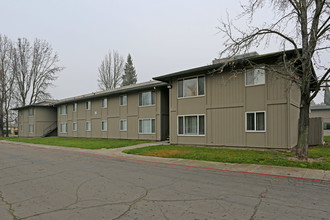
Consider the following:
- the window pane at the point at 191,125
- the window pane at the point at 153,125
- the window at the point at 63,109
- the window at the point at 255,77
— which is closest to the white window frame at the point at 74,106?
the window at the point at 63,109

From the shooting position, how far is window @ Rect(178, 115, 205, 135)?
628 inches

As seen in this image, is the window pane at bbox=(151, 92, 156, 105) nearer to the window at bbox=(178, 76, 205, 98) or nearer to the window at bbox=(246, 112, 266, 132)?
the window at bbox=(178, 76, 205, 98)

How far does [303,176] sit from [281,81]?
22.8ft

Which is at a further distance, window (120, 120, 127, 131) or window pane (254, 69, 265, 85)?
window (120, 120, 127, 131)

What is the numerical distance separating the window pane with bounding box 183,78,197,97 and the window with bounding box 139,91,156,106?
15.6 ft

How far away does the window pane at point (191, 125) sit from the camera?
53.6 feet

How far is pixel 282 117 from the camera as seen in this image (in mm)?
12531

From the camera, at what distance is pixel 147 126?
21406 millimetres

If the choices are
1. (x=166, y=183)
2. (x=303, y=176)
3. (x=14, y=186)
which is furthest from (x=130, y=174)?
(x=303, y=176)

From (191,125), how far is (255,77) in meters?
5.68

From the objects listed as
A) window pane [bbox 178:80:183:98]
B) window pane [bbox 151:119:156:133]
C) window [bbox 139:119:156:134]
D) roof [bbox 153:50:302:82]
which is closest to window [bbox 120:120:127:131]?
window [bbox 139:119:156:134]

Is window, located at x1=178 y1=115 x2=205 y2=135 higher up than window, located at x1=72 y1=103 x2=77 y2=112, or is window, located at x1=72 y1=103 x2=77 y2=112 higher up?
window, located at x1=72 y1=103 x2=77 y2=112

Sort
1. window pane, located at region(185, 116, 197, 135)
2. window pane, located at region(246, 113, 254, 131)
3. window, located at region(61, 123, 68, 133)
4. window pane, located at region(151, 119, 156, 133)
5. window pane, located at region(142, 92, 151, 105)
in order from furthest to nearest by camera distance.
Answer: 1. window, located at region(61, 123, 68, 133)
2. window pane, located at region(142, 92, 151, 105)
3. window pane, located at region(151, 119, 156, 133)
4. window pane, located at region(185, 116, 197, 135)
5. window pane, located at region(246, 113, 254, 131)

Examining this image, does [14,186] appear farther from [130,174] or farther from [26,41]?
[26,41]
